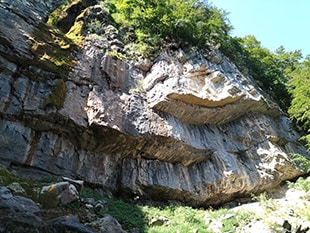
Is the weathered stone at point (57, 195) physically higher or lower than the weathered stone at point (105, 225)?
higher

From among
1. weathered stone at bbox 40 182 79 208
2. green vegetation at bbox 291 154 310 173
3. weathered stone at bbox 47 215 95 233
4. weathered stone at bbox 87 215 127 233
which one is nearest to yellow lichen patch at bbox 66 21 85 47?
weathered stone at bbox 40 182 79 208

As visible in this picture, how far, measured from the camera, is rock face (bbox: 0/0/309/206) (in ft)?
34.7

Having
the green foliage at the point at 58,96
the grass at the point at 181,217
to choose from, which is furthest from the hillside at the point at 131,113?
the grass at the point at 181,217

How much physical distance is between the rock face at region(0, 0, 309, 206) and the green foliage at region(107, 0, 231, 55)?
1.11 meters

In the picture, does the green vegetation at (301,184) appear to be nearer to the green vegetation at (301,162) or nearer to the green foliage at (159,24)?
the green vegetation at (301,162)

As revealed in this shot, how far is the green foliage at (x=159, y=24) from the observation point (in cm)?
1602

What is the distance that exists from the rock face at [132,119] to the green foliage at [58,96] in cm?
4

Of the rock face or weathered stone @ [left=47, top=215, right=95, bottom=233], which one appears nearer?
weathered stone @ [left=47, top=215, right=95, bottom=233]

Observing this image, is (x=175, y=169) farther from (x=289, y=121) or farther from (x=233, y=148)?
(x=289, y=121)

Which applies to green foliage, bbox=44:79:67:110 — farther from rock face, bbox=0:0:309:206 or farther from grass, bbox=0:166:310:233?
grass, bbox=0:166:310:233

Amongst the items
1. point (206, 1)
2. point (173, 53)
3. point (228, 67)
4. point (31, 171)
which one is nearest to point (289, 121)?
point (228, 67)

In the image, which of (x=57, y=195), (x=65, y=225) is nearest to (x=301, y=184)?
(x=57, y=195)

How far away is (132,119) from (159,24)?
674 centimetres

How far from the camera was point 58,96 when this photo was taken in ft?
36.4
